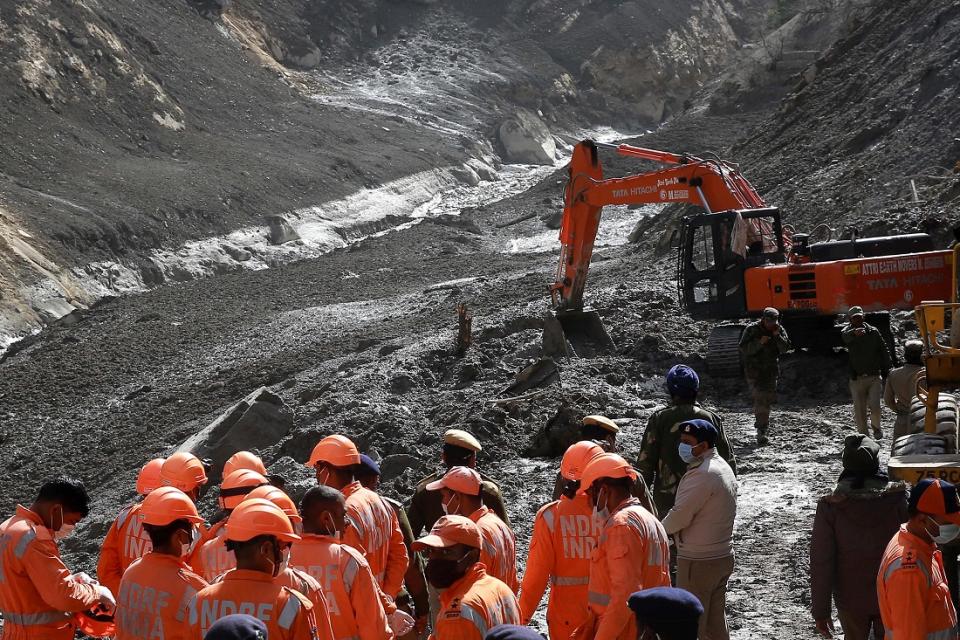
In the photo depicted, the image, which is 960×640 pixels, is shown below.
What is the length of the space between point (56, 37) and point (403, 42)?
26.5m

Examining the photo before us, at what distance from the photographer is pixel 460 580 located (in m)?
4.26

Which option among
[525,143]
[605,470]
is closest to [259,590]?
[605,470]

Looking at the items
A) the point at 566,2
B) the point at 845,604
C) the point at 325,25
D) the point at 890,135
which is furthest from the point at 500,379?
the point at 566,2

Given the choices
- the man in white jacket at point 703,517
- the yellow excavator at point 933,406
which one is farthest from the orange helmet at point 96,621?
the yellow excavator at point 933,406

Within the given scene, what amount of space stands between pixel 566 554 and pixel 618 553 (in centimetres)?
66

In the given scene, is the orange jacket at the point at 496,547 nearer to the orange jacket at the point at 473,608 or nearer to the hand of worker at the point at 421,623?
the orange jacket at the point at 473,608

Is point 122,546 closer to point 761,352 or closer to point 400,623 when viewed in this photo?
point 400,623

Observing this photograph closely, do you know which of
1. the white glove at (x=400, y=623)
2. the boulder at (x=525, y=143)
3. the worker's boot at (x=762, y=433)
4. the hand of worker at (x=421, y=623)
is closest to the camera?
the white glove at (x=400, y=623)

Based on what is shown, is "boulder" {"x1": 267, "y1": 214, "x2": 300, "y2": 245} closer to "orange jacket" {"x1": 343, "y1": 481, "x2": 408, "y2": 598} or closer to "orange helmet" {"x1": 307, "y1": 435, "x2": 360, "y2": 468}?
"orange helmet" {"x1": 307, "y1": 435, "x2": 360, "y2": 468}

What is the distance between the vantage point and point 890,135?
994 inches

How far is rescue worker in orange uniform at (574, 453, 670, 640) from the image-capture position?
475cm

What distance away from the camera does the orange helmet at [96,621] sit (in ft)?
18.1

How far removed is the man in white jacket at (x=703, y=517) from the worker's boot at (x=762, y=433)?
Answer: 18.5 feet

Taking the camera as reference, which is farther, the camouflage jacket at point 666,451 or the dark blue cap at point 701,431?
the camouflage jacket at point 666,451
